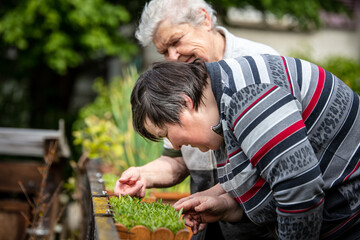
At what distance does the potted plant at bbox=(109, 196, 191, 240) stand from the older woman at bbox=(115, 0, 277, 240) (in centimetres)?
64

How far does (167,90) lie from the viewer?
1687 mm

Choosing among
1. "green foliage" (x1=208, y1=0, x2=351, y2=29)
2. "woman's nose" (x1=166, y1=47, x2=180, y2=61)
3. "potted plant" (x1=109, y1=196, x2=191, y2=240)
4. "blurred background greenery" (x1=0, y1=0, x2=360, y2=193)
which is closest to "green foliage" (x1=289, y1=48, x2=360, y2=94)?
"blurred background greenery" (x1=0, y1=0, x2=360, y2=193)

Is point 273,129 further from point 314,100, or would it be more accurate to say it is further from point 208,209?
point 208,209

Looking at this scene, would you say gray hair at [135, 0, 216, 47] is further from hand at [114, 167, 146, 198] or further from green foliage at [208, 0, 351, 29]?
green foliage at [208, 0, 351, 29]

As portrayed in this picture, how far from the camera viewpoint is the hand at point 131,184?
2.19 meters

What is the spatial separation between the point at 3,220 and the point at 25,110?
16.0 ft

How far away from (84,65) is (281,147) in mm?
9438

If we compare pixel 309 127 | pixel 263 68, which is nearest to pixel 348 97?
pixel 309 127

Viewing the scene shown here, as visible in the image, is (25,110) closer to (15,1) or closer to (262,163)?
(15,1)

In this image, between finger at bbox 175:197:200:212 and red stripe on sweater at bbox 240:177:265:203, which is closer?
red stripe on sweater at bbox 240:177:265:203

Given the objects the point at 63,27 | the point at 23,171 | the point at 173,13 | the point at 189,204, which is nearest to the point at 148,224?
the point at 189,204

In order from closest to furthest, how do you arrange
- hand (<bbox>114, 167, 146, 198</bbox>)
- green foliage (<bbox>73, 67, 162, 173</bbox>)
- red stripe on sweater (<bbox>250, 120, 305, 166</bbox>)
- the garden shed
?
red stripe on sweater (<bbox>250, 120, 305, 166</bbox>) < hand (<bbox>114, 167, 146, 198</bbox>) < green foliage (<bbox>73, 67, 162, 173</bbox>) < the garden shed

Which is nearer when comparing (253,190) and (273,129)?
(273,129)

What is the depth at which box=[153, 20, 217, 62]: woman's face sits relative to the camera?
258 centimetres
